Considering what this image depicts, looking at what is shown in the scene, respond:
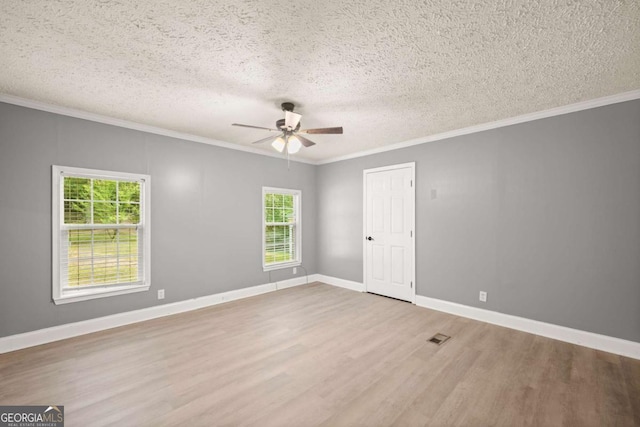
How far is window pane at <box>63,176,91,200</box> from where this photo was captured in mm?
3293

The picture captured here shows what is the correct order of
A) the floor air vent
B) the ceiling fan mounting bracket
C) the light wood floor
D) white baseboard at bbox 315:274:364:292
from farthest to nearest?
white baseboard at bbox 315:274:364:292 → the floor air vent → the ceiling fan mounting bracket → the light wood floor

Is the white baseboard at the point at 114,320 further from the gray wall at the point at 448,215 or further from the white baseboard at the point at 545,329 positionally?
the white baseboard at the point at 545,329

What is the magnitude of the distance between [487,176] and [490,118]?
0.76m

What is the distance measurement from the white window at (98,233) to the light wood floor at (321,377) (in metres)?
0.61

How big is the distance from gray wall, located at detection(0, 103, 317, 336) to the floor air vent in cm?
301

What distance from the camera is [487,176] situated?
377 centimetres

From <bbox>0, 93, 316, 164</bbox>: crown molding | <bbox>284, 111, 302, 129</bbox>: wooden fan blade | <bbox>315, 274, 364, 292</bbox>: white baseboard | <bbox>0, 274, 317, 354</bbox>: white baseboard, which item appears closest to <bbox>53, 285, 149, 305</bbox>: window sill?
<bbox>0, 274, 317, 354</bbox>: white baseboard

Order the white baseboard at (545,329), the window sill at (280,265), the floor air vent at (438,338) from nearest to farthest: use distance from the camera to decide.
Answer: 1. the white baseboard at (545,329)
2. the floor air vent at (438,338)
3. the window sill at (280,265)

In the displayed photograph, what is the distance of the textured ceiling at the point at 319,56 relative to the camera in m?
1.70

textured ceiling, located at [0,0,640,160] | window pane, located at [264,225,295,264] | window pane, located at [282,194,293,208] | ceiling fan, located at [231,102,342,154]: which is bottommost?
window pane, located at [264,225,295,264]

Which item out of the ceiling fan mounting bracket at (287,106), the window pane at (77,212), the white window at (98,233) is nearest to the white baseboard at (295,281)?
the white window at (98,233)

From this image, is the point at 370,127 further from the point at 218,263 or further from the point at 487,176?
the point at 218,263

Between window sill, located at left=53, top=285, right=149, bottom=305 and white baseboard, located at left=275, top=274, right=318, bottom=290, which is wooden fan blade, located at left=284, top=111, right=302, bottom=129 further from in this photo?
white baseboard, located at left=275, top=274, right=318, bottom=290

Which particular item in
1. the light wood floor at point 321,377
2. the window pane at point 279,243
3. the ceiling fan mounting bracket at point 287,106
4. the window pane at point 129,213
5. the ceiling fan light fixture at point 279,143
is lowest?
the light wood floor at point 321,377
